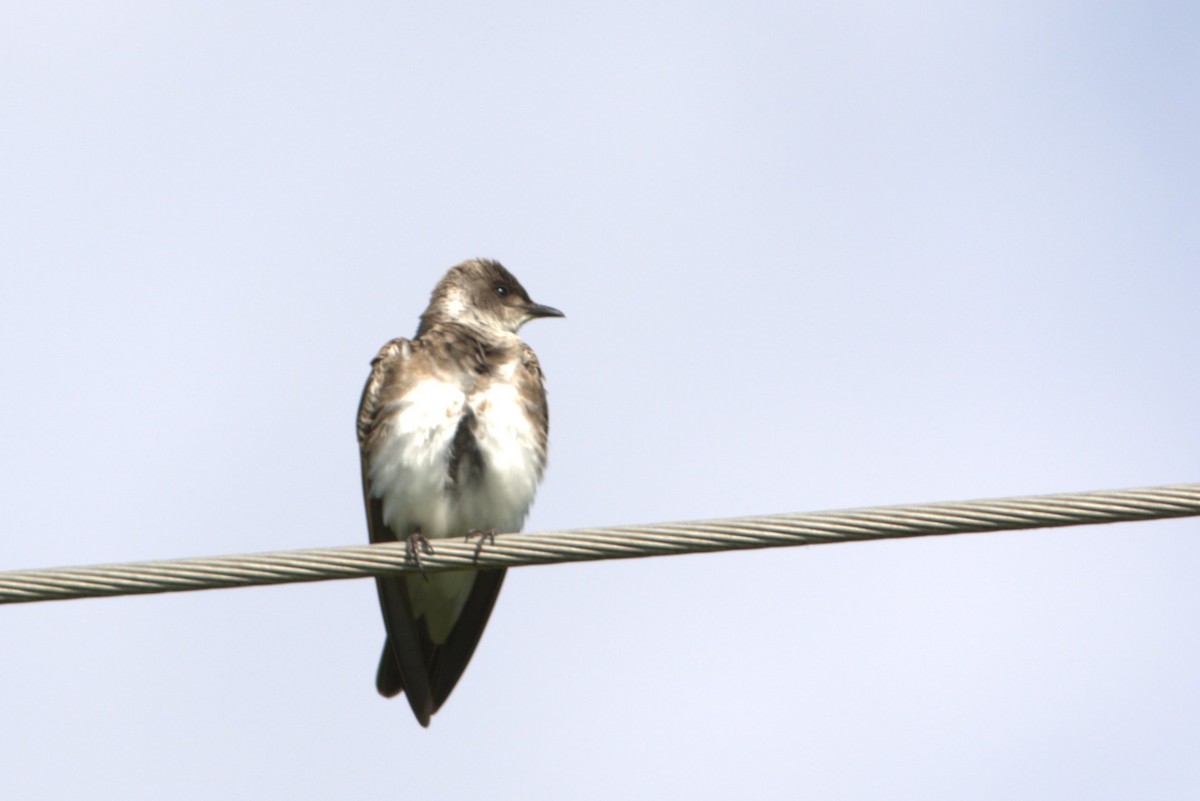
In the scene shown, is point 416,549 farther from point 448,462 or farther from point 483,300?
point 483,300

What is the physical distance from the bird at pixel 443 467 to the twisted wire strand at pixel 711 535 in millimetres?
2249

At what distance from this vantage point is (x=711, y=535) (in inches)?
222

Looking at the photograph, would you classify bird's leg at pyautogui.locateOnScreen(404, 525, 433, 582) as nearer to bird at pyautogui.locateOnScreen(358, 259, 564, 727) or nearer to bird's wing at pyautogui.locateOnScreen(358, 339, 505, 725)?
bird at pyautogui.locateOnScreen(358, 259, 564, 727)

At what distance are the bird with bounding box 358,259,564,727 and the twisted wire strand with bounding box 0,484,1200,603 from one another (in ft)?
7.38

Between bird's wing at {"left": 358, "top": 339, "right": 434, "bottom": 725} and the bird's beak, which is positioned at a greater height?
the bird's beak

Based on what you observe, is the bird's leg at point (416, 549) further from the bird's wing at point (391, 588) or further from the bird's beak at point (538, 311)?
the bird's beak at point (538, 311)

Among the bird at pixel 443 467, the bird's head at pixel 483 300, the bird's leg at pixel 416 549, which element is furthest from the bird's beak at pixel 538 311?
the bird's leg at pixel 416 549

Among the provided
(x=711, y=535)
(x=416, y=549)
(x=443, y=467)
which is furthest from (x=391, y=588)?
(x=711, y=535)

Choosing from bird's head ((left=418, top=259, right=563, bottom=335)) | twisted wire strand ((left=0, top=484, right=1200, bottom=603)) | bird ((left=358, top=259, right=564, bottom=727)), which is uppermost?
bird's head ((left=418, top=259, right=563, bottom=335))

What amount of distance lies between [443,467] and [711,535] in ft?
9.48

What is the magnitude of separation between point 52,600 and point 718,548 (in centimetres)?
204

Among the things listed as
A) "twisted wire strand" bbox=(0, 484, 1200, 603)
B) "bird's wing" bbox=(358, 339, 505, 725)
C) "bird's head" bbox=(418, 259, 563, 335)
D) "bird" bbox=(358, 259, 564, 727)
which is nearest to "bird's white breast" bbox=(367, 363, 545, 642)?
"bird" bbox=(358, 259, 564, 727)

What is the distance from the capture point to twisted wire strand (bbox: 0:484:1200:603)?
5.46 m

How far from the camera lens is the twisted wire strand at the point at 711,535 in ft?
17.9
